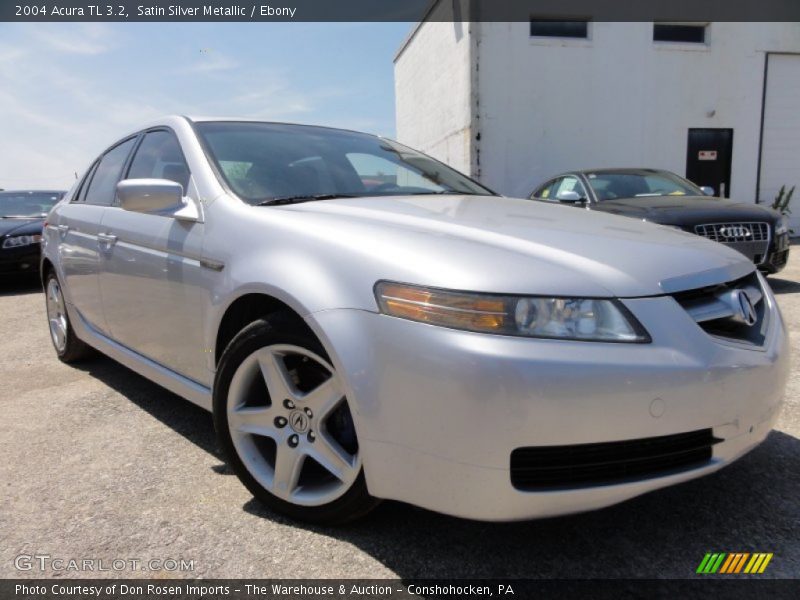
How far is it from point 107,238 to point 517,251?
2250mm

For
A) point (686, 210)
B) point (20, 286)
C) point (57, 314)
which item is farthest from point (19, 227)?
point (686, 210)

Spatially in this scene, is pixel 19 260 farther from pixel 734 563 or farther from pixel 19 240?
pixel 734 563

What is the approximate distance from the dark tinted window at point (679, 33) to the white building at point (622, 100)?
25 millimetres

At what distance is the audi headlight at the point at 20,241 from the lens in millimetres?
7836

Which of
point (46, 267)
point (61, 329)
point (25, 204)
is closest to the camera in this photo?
point (61, 329)

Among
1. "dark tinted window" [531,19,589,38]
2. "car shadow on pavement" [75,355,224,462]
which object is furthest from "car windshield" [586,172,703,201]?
"dark tinted window" [531,19,589,38]

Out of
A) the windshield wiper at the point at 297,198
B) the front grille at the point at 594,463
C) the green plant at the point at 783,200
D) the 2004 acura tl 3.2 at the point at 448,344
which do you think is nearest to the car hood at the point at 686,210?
the 2004 acura tl 3.2 at the point at 448,344

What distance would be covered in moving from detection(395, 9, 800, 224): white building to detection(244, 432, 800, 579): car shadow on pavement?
9812 millimetres

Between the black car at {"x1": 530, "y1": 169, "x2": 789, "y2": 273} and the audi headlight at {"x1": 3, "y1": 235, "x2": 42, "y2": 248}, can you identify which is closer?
the black car at {"x1": 530, "y1": 169, "x2": 789, "y2": 273}

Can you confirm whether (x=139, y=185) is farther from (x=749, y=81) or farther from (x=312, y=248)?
(x=749, y=81)

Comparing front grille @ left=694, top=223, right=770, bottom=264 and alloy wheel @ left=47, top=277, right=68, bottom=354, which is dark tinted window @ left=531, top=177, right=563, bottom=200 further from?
alloy wheel @ left=47, top=277, right=68, bottom=354

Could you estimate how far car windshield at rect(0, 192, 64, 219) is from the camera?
8867 millimetres

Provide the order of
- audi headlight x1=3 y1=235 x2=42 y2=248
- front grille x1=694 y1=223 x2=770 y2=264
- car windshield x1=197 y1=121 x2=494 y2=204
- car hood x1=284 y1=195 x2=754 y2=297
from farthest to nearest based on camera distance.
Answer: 1. audi headlight x1=3 y1=235 x2=42 y2=248
2. front grille x1=694 y1=223 x2=770 y2=264
3. car windshield x1=197 y1=121 x2=494 y2=204
4. car hood x1=284 y1=195 x2=754 y2=297

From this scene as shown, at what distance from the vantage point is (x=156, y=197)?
7.66 feet
